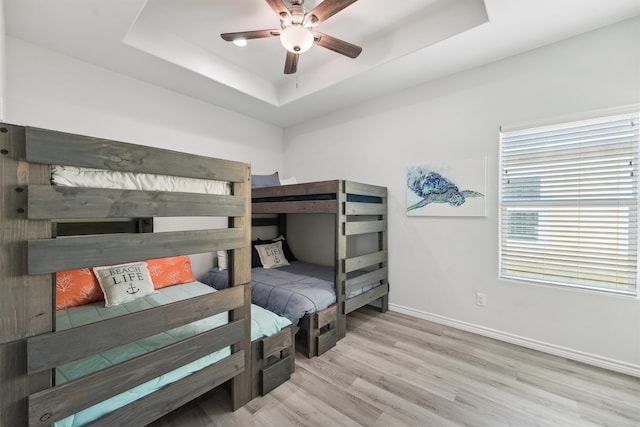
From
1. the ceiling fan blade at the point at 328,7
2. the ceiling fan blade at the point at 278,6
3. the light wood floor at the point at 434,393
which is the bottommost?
the light wood floor at the point at 434,393

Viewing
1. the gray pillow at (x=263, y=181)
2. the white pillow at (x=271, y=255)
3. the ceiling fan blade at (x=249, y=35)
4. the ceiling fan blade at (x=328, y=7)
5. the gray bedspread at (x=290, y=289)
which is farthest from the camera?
the gray pillow at (x=263, y=181)

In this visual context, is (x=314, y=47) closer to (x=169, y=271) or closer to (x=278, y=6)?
(x=278, y=6)

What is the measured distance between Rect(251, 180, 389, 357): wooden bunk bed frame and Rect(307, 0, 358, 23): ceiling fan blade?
3.91 ft

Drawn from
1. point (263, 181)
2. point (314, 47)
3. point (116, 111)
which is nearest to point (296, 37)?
point (314, 47)

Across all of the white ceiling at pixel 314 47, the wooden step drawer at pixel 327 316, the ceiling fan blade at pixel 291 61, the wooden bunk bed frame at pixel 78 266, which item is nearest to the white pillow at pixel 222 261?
the wooden step drawer at pixel 327 316

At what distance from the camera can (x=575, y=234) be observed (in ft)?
6.81

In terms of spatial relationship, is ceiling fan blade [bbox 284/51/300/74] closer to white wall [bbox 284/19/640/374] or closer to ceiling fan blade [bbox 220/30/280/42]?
ceiling fan blade [bbox 220/30/280/42]

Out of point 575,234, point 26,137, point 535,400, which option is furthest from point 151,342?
point 575,234

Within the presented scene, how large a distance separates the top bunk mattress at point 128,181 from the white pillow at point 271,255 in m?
1.81

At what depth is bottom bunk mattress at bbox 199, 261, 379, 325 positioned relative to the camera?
2098 mm

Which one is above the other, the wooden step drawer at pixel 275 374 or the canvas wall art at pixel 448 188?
the canvas wall art at pixel 448 188

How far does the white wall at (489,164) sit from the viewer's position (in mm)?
1917

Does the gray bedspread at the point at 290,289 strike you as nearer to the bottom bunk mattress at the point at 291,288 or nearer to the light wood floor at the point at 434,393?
the bottom bunk mattress at the point at 291,288

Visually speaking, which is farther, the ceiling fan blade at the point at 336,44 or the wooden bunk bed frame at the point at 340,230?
the wooden bunk bed frame at the point at 340,230
